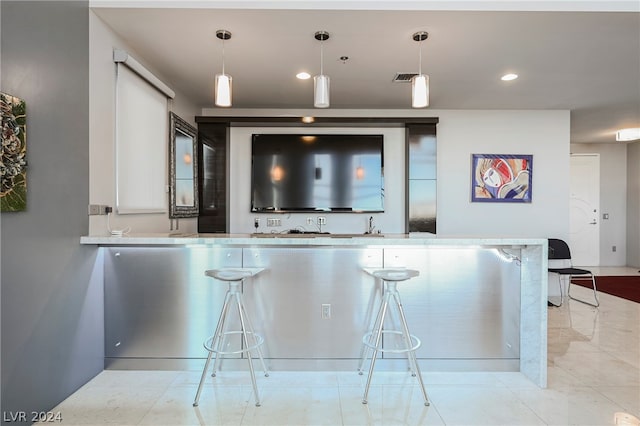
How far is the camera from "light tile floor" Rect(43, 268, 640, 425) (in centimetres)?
200

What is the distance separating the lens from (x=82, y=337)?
229 cm

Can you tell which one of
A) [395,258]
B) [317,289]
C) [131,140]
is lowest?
[317,289]

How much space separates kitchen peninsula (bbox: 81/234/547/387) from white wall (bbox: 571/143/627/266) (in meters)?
6.49

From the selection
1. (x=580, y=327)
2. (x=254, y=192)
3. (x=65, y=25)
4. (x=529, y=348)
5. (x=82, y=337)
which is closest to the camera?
(x=65, y=25)

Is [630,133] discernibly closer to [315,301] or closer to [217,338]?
[315,301]

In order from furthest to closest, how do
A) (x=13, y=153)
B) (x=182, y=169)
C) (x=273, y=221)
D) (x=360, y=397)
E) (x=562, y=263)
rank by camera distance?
(x=562, y=263) < (x=273, y=221) < (x=182, y=169) < (x=360, y=397) < (x=13, y=153)

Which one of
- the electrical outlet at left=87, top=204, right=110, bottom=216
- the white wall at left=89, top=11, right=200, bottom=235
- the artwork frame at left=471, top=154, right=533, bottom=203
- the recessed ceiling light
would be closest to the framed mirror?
the white wall at left=89, top=11, right=200, bottom=235

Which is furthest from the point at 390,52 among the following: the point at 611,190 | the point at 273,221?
the point at 611,190

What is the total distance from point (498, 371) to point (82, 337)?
2.93 meters

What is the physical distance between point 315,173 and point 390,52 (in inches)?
75.6

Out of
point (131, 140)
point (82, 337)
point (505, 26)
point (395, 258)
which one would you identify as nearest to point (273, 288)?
point (395, 258)

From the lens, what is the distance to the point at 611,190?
7230 millimetres

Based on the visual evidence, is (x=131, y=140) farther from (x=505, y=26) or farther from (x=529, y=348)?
(x=529, y=348)

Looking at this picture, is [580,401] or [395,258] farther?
[395,258]
